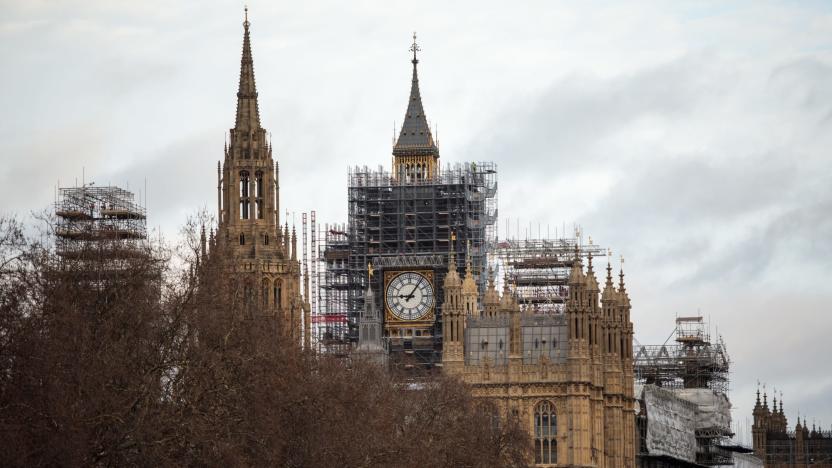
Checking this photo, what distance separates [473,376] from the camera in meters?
194

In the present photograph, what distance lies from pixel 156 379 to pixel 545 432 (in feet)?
260

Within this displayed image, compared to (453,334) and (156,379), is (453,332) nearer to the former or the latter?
(453,334)

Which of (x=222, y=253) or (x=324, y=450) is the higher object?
(x=222, y=253)

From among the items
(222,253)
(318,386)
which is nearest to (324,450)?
(318,386)

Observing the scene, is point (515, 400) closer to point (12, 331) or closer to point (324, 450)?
point (324, 450)

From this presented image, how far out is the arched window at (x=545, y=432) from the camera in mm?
191500

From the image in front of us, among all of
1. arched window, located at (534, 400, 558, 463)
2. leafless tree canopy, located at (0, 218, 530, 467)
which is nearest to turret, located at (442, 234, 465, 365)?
arched window, located at (534, 400, 558, 463)

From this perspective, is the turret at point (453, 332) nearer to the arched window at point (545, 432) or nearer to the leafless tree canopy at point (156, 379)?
the arched window at point (545, 432)

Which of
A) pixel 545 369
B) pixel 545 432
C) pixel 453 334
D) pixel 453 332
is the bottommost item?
pixel 545 432

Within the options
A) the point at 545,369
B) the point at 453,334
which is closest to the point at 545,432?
the point at 545,369

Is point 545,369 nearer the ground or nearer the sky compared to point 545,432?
nearer the sky

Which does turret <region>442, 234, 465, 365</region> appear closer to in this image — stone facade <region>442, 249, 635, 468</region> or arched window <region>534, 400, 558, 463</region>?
stone facade <region>442, 249, 635, 468</region>

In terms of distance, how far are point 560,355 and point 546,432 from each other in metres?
5.73

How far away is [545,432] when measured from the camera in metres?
192
